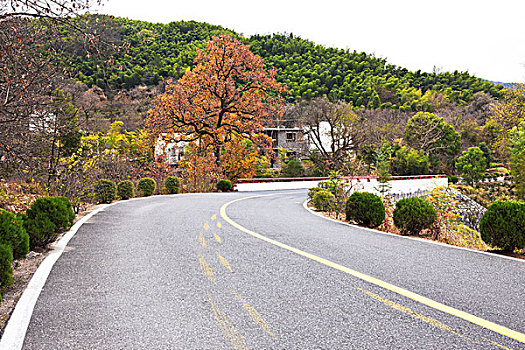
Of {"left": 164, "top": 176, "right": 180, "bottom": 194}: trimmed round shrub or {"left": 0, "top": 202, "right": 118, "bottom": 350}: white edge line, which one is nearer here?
{"left": 0, "top": 202, "right": 118, "bottom": 350}: white edge line

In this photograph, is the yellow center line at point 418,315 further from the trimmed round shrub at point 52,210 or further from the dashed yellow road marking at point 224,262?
the trimmed round shrub at point 52,210

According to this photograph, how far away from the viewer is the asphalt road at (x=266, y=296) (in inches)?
119

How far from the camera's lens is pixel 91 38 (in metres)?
5.19

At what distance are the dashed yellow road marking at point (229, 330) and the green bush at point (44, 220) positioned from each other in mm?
4114

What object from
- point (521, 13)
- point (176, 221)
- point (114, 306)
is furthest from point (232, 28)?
point (114, 306)

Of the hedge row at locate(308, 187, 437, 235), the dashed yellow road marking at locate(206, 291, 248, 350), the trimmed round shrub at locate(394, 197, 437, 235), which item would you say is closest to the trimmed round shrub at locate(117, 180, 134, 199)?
the hedge row at locate(308, 187, 437, 235)

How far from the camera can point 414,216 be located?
8.37m

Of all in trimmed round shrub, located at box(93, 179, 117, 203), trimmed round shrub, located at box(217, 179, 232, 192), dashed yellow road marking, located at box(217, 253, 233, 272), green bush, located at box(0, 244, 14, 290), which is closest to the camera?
green bush, located at box(0, 244, 14, 290)

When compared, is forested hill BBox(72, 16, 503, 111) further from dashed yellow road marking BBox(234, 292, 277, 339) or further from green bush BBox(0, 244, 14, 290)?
dashed yellow road marking BBox(234, 292, 277, 339)

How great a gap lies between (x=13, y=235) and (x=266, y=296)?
11.4 ft

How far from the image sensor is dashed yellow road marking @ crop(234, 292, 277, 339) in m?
3.17

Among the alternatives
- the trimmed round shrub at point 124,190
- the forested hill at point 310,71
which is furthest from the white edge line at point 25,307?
the forested hill at point 310,71

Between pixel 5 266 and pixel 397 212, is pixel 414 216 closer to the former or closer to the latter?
pixel 397 212

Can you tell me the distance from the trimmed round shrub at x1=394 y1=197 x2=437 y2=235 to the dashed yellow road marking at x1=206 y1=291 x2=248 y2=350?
19.8 feet
